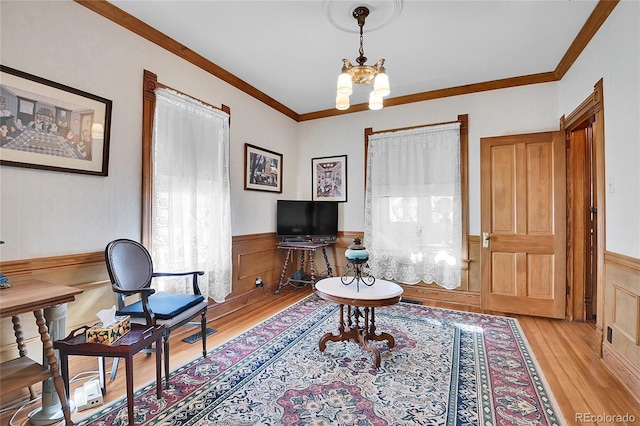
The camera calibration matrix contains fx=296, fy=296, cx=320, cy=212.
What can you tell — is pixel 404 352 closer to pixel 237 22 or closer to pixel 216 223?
pixel 216 223

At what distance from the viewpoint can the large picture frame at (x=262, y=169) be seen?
3.86 metres

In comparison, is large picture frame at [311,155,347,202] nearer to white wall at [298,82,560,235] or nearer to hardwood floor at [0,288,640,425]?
white wall at [298,82,560,235]

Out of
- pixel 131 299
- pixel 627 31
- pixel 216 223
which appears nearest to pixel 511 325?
pixel 627 31

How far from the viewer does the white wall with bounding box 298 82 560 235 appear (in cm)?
357

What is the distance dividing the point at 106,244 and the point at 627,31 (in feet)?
13.6

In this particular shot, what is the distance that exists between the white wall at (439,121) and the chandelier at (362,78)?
1.30m

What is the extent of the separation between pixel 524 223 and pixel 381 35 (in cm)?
264

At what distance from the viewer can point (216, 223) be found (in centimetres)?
325

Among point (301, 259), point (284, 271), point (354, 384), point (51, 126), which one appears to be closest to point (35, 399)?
point (51, 126)

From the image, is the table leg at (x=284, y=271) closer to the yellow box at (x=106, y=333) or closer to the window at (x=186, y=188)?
the window at (x=186, y=188)

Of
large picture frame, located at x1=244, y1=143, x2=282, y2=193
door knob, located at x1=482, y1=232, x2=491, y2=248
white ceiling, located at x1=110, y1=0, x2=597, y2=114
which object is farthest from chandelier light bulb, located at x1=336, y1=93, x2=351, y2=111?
door knob, located at x1=482, y1=232, x2=491, y2=248

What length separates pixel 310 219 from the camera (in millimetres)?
4531

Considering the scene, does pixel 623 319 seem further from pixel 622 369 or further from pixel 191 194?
pixel 191 194

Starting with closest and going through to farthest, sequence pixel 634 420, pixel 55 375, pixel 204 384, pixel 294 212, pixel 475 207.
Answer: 1. pixel 55 375
2. pixel 634 420
3. pixel 204 384
4. pixel 475 207
5. pixel 294 212
